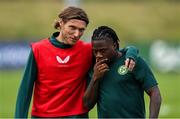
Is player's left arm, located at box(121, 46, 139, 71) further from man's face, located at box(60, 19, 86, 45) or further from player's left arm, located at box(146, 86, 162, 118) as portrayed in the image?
man's face, located at box(60, 19, 86, 45)

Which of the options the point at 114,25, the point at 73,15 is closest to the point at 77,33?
the point at 73,15

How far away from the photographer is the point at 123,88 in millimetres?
7570

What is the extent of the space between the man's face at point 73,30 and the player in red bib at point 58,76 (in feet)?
0.04

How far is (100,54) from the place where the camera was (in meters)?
7.47

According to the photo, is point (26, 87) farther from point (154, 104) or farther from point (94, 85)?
point (154, 104)

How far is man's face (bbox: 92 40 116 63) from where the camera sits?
7449 mm

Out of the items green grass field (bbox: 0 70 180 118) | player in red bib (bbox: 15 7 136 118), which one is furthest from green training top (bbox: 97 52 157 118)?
green grass field (bbox: 0 70 180 118)

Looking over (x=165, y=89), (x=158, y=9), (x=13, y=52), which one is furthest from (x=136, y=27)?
(x=165, y=89)

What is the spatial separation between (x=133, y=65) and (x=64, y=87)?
833mm

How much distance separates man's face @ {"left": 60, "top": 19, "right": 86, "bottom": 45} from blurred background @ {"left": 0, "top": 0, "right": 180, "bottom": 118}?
772 inches

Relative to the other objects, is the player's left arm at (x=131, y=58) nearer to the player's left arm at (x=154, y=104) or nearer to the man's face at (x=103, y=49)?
the man's face at (x=103, y=49)

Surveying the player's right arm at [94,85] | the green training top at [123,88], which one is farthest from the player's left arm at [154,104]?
the player's right arm at [94,85]

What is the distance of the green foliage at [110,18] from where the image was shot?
4106 cm

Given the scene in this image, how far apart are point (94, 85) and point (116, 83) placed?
0.72 feet
